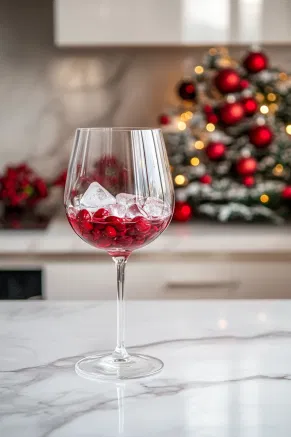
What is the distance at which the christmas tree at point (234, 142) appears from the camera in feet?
7.47

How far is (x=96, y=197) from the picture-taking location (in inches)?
31.0

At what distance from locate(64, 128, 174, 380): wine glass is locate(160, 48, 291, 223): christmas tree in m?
1.48

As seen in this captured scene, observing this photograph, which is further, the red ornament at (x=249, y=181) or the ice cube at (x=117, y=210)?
the red ornament at (x=249, y=181)

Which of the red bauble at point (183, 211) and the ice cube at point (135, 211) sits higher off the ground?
the ice cube at point (135, 211)

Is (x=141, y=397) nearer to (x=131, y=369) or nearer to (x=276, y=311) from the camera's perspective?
(x=131, y=369)

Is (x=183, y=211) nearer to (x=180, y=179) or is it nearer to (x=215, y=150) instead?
(x=180, y=179)

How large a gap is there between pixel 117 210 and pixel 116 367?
0.18 m

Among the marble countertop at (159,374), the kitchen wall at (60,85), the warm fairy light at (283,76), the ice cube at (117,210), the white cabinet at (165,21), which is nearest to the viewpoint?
the marble countertop at (159,374)

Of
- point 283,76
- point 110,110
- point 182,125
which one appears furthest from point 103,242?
point 110,110

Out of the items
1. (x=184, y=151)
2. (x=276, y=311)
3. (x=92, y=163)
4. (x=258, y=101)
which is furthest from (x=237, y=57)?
(x=92, y=163)

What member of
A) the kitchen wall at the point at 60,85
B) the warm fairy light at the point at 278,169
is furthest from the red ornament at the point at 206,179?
the kitchen wall at the point at 60,85

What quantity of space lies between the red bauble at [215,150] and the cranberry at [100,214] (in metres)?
1.52

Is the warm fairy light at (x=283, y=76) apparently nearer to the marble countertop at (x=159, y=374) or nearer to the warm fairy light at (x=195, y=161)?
the warm fairy light at (x=195, y=161)

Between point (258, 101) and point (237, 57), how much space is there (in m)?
0.38
